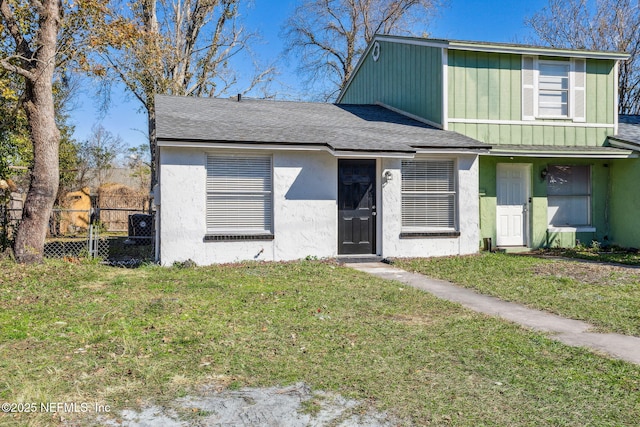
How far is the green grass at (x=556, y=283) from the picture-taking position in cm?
647

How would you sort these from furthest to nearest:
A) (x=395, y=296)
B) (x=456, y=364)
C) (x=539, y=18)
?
(x=539, y=18)
(x=395, y=296)
(x=456, y=364)

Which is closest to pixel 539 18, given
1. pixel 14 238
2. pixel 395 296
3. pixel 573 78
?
pixel 573 78

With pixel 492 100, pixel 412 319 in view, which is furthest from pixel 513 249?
pixel 412 319

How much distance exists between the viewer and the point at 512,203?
13414 mm

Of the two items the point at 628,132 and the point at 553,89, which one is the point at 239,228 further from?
the point at 628,132

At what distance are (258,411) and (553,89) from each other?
13.1 metres

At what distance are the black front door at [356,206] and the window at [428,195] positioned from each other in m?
0.84

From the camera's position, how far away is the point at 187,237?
33.9 feet

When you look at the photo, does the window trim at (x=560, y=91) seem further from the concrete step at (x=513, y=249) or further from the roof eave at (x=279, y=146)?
the roof eave at (x=279, y=146)

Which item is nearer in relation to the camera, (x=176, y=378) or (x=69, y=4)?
(x=176, y=378)

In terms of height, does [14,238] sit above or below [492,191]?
below

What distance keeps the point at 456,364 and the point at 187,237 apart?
7.16 metres

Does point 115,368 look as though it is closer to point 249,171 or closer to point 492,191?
point 249,171

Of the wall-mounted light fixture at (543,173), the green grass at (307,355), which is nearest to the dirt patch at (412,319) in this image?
the green grass at (307,355)
